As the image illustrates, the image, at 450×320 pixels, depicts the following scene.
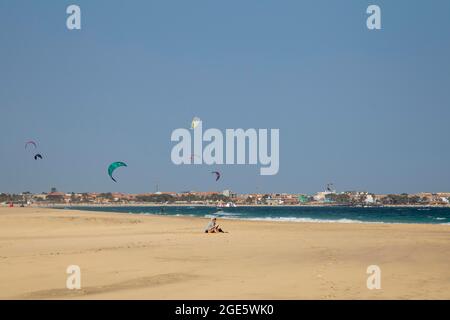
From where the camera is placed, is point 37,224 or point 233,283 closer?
point 233,283

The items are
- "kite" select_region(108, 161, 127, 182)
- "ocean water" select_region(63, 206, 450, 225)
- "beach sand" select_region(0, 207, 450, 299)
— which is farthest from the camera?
"ocean water" select_region(63, 206, 450, 225)

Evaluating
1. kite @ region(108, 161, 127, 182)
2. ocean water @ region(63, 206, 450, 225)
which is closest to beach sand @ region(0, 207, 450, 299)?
kite @ region(108, 161, 127, 182)

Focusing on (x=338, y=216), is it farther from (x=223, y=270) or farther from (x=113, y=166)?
(x=223, y=270)

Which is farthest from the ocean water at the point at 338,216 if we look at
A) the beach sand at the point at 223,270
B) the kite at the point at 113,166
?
the beach sand at the point at 223,270

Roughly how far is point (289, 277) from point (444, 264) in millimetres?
4806

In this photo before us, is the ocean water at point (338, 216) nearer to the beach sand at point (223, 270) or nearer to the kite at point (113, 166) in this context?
the kite at point (113, 166)

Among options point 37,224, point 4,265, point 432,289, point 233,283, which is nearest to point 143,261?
point 4,265

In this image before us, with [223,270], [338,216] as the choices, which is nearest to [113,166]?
[223,270]

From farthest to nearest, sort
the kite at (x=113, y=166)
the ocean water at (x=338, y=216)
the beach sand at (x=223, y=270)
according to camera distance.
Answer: the ocean water at (x=338, y=216), the kite at (x=113, y=166), the beach sand at (x=223, y=270)

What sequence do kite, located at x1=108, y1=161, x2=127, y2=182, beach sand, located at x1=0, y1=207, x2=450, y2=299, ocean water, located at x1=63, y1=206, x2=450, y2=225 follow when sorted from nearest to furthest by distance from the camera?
1. beach sand, located at x1=0, y1=207, x2=450, y2=299
2. kite, located at x1=108, y1=161, x2=127, y2=182
3. ocean water, located at x1=63, y1=206, x2=450, y2=225

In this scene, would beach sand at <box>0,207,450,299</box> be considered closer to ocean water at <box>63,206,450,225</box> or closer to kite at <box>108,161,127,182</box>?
kite at <box>108,161,127,182</box>

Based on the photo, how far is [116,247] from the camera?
1872 cm
